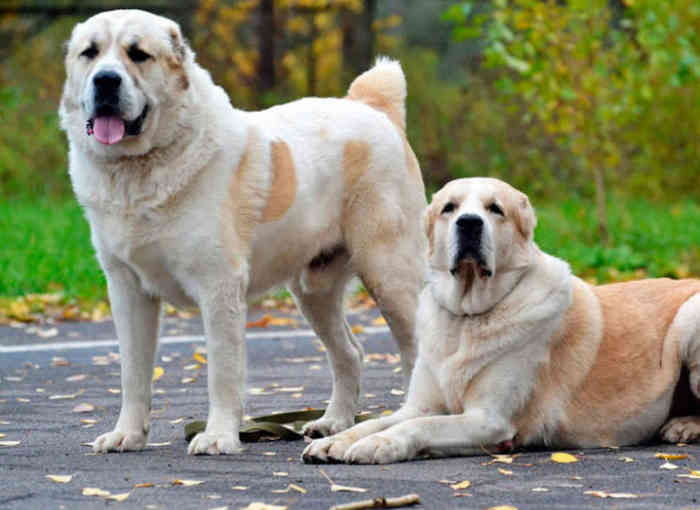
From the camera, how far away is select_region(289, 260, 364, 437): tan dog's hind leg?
5.85 m

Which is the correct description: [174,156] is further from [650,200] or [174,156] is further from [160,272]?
[650,200]

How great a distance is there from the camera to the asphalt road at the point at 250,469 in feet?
13.2

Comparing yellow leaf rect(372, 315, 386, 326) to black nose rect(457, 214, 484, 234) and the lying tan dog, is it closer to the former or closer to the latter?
the lying tan dog

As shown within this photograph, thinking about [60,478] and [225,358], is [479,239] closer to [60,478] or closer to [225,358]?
[225,358]

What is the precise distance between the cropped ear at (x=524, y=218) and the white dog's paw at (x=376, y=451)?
3.31ft

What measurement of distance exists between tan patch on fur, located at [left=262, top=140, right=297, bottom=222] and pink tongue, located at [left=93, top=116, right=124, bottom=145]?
0.74m

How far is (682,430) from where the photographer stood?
16.8 ft

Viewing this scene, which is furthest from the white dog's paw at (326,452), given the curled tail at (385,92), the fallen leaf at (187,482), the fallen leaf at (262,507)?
the curled tail at (385,92)

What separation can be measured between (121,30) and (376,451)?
78.0 inches

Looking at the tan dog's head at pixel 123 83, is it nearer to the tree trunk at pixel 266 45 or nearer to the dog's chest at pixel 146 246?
A: the dog's chest at pixel 146 246

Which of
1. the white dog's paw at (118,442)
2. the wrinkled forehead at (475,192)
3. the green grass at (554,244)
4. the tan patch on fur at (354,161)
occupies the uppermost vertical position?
the tan patch on fur at (354,161)

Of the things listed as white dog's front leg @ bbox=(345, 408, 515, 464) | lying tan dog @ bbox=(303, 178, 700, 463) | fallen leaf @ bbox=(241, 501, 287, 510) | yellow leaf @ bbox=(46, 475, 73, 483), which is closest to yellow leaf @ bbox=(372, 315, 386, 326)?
lying tan dog @ bbox=(303, 178, 700, 463)

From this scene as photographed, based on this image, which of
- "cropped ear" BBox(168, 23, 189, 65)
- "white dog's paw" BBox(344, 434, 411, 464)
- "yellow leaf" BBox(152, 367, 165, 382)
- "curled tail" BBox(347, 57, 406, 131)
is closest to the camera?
"white dog's paw" BBox(344, 434, 411, 464)

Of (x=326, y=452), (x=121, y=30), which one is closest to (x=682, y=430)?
(x=326, y=452)
